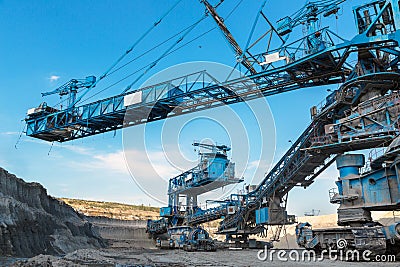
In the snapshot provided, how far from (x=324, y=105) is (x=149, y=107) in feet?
38.5

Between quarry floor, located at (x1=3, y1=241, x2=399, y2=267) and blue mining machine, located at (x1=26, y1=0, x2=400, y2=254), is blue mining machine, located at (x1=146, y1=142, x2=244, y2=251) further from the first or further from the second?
quarry floor, located at (x1=3, y1=241, x2=399, y2=267)

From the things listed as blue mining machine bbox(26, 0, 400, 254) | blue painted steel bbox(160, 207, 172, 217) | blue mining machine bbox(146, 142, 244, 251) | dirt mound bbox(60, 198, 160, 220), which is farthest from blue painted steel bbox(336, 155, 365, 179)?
dirt mound bbox(60, 198, 160, 220)

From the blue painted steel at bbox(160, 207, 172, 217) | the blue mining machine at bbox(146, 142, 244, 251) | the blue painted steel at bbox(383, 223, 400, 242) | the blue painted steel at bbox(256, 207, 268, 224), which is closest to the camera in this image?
the blue painted steel at bbox(383, 223, 400, 242)

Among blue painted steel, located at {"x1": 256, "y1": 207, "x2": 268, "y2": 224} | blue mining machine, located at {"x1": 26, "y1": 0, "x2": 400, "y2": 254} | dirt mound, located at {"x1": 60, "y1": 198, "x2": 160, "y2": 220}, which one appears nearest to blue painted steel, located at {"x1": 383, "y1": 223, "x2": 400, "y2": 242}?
blue mining machine, located at {"x1": 26, "y1": 0, "x2": 400, "y2": 254}

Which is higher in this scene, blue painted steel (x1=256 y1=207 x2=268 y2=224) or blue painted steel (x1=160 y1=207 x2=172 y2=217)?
blue painted steel (x1=160 y1=207 x2=172 y2=217)

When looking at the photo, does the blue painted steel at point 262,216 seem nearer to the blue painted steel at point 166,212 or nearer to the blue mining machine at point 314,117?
the blue mining machine at point 314,117

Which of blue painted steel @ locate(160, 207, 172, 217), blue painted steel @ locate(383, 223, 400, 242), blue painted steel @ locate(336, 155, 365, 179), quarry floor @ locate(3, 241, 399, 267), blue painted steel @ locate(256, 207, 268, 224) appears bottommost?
quarry floor @ locate(3, 241, 399, 267)

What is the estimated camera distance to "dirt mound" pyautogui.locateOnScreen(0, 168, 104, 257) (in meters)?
19.7

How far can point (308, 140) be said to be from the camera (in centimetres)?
2059

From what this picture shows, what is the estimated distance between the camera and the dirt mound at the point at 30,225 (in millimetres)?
19719

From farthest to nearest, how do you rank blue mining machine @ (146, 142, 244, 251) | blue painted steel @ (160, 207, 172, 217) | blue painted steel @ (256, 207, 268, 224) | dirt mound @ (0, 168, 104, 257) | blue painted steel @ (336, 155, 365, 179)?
blue painted steel @ (160, 207, 172, 217), blue mining machine @ (146, 142, 244, 251), blue painted steel @ (256, 207, 268, 224), dirt mound @ (0, 168, 104, 257), blue painted steel @ (336, 155, 365, 179)

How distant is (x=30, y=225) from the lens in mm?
22594

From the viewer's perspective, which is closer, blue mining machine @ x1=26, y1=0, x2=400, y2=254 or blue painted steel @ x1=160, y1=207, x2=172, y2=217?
blue mining machine @ x1=26, y1=0, x2=400, y2=254

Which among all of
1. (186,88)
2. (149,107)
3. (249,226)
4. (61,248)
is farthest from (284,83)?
(61,248)
